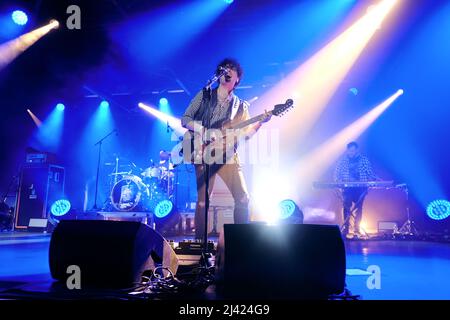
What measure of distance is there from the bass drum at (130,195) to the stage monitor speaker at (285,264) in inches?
266

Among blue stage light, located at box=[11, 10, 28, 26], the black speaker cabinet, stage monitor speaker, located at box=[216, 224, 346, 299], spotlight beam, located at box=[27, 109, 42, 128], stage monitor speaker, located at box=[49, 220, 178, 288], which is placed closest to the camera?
stage monitor speaker, located at box=[216, 224, 346, 299]

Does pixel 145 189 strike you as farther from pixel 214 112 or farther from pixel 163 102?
pixel 214 112

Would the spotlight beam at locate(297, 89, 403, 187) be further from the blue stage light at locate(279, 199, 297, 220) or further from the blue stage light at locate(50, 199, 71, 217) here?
the blue stage light at locate(50, 199, 71, 217)

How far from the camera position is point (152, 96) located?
11234mm

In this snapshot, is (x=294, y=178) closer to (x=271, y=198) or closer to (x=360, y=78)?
(x=271, y=198)

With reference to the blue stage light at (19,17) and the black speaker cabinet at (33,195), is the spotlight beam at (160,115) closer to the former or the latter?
the black speaker cabinet at (33,195)

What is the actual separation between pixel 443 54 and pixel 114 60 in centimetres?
845

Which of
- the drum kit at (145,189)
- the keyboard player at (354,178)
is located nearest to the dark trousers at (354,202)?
the keyboard player at (354,178)

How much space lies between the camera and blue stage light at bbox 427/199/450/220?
749 cm

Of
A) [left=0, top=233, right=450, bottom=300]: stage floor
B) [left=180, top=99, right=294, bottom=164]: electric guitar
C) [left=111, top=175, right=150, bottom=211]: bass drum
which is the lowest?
[left=0, top=233, right=450, bottom=300]: stage floor

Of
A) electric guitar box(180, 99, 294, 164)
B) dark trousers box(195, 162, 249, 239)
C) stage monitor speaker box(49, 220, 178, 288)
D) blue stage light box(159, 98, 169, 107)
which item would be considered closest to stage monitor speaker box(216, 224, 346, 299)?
stage monitor speaker box(49, 220, 178, 288)

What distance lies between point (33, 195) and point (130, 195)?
279cm

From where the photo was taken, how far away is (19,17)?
22.8 ft
